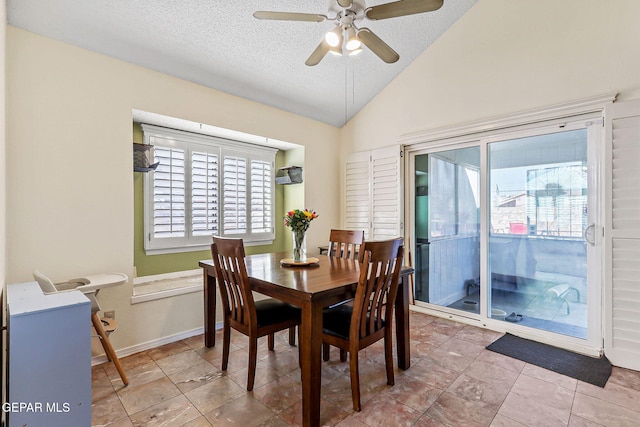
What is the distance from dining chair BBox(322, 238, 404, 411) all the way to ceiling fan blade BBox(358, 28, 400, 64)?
138 centimetres

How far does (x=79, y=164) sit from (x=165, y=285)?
4.62 feet

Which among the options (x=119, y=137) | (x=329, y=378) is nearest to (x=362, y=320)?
(x=329, y=378)

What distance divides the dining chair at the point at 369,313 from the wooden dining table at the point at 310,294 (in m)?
0.12

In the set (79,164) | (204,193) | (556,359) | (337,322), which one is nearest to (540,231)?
(556,359)

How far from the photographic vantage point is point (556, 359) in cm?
254

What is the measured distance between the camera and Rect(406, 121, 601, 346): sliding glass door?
2.71 metres

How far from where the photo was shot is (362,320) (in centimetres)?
199

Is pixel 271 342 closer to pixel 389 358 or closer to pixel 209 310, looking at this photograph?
pixel 209 310

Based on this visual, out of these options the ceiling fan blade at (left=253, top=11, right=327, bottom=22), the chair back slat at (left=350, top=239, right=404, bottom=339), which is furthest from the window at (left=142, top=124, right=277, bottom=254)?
the chair back slat at (left=350, top=239, right=404, bottom=339)

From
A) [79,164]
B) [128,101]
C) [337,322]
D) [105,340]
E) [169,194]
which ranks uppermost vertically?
[128,101]

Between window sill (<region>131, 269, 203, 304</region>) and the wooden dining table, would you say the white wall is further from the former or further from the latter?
the wooden dining table

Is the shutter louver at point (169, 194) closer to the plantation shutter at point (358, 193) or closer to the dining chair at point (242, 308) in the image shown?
the dining chair at point (242, 308)

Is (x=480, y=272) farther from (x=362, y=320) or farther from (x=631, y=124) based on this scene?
(x=362, y=320)

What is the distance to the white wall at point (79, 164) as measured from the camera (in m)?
2.21
